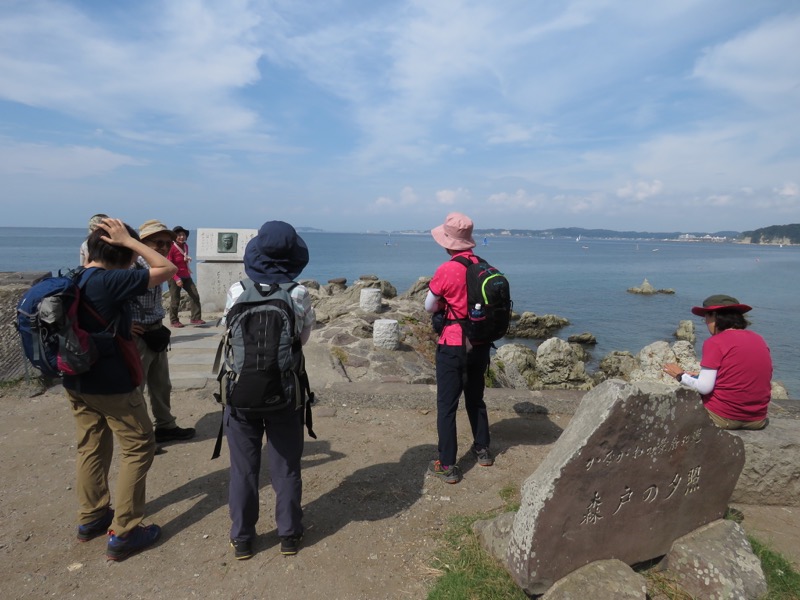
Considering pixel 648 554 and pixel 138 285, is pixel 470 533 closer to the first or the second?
pixel 648 554

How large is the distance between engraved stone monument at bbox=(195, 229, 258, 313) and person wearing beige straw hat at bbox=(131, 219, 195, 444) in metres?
6.45

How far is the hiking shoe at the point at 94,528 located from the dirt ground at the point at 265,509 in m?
0.04

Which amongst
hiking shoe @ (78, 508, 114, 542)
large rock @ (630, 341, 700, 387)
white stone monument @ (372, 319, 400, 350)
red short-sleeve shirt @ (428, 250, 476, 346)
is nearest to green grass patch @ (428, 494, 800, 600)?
red short-sleeve shirt @ (428, 250, 476, 346)

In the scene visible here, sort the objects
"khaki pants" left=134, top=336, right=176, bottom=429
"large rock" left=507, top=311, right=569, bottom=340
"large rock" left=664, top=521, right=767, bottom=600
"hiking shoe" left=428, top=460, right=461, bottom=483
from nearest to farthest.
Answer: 1. "large rock" left=664, top=521, right=767, bottom=600
2. "hiking shoe" left=428, top=460, right=461, bottom=483
3. "khaki pants" left=134, top=336, right=176, bottom=429
4. "large rock" left=507, top=311, right=569, bottom=340

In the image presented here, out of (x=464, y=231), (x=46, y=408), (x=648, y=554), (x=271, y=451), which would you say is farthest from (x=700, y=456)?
(x=46, y=408)

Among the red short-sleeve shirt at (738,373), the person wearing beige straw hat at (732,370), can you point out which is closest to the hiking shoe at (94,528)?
the person wearing beige straw hat at (732,370)

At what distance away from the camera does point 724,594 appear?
2.84m

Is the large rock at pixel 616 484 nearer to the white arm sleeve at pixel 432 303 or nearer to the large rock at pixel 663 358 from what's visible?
the white arm sleeve at pixel 432 303

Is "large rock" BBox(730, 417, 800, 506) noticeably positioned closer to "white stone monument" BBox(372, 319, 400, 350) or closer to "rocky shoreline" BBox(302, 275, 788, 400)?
"rocky shoreline" BBox(302, 275, 788, 400)

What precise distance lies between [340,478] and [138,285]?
2.28 metres

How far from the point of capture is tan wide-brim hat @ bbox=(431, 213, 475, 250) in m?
4.14

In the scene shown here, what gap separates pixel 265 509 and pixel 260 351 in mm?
1588

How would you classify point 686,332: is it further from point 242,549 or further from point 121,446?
point 121,446

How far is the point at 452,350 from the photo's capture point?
4.02 m
